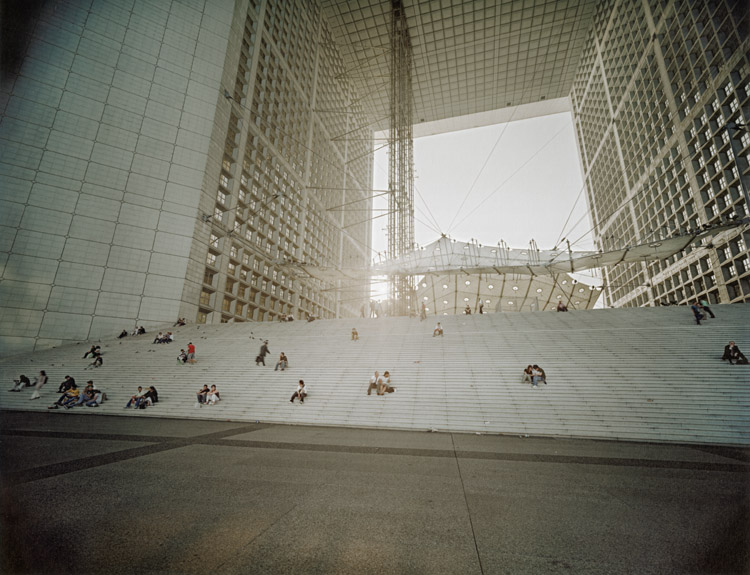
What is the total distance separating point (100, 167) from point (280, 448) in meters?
31.1

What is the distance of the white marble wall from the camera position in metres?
24.7

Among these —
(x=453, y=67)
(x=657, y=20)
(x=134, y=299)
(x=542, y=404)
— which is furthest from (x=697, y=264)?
(x=134, y=299)

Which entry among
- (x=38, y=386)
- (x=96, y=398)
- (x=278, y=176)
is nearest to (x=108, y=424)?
(x=96, y=398)

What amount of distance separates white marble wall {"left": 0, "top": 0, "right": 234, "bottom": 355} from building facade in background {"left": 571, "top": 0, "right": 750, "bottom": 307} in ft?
129

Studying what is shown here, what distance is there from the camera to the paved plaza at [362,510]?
3084mm

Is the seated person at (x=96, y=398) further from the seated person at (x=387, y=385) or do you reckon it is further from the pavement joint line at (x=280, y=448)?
the seated person at (x=387, y=385)

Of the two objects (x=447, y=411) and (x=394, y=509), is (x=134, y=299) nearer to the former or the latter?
(x=447, y=411)

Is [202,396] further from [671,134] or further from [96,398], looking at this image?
[671,134]

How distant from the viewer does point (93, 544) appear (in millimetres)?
3277

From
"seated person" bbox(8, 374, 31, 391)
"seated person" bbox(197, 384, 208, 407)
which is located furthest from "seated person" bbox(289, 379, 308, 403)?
"seated person" bbox(8, 374, 31, 391)

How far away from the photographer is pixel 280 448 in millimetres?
7867

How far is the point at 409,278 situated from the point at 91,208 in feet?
89.1

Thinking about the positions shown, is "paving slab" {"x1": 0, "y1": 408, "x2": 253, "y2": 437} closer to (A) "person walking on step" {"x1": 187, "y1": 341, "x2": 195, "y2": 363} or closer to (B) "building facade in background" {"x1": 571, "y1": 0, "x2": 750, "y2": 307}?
(A) "person walking on step" {"x1": 187, "y1": 341, "x2": 195, "y2": 363}

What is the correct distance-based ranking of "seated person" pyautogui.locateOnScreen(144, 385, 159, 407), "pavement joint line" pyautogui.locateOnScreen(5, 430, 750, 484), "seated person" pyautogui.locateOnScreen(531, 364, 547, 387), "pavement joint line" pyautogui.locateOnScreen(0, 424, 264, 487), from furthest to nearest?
"seated person" pyautogui.locateOnScreen(144, 385, 159, 407) → "seated person" pyautogui.locateOnScreen(531, 364, 547, 387) → "pavement joint line" pyautogui.locateOnScreen(5, 430, 750, 484) → "pavement joint line" pyautogui.locateOnScreen(0, 424, 264, 487)
